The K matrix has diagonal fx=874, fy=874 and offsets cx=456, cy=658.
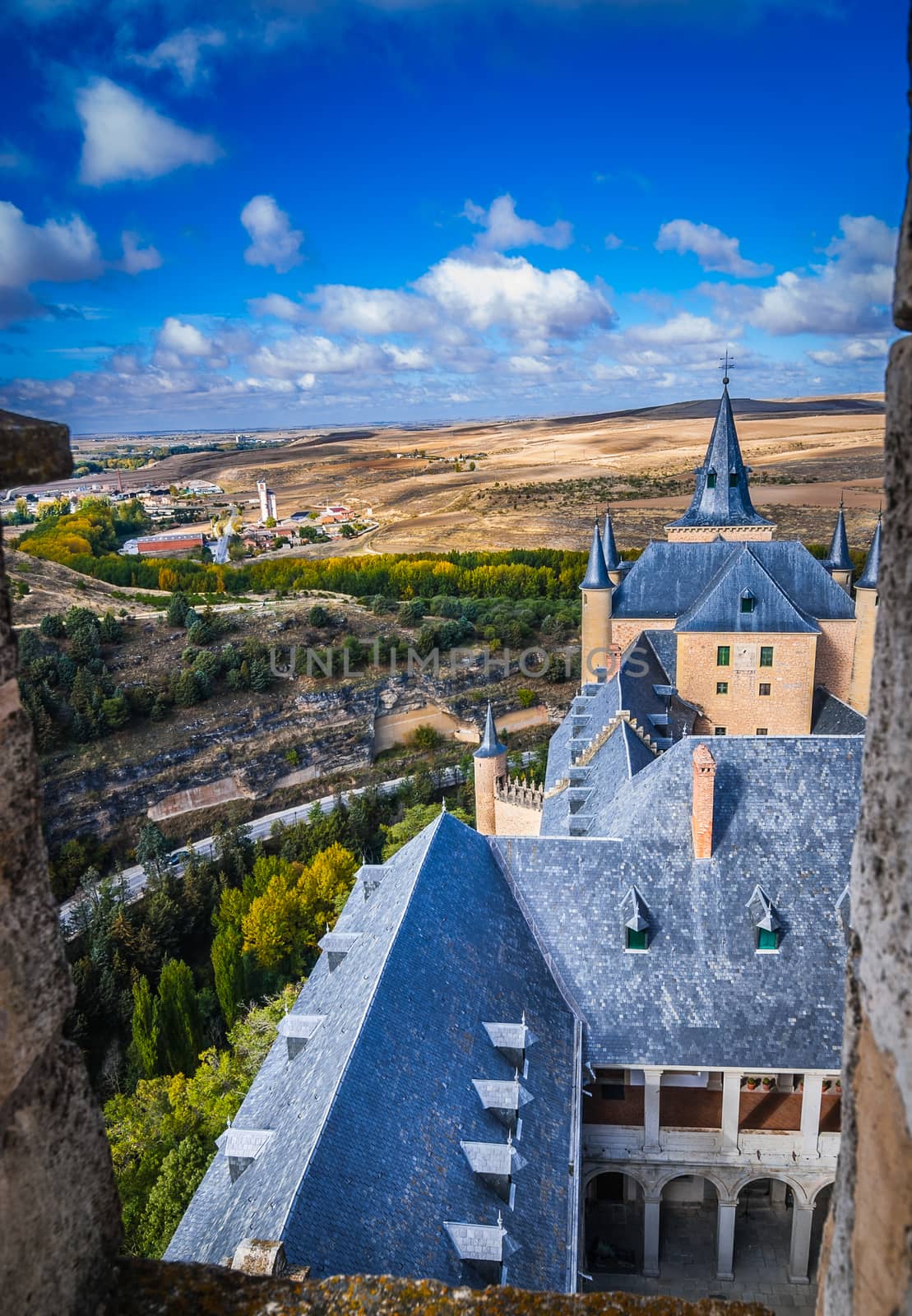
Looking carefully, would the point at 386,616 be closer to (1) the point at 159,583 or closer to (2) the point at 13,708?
(1) the point at 159,583

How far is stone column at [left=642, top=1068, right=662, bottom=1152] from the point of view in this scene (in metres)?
18.8

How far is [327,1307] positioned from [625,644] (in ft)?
118

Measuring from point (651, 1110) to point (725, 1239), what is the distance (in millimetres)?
3786

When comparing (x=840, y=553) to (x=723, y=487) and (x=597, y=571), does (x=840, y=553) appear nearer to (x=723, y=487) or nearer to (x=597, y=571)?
(x=723, y=487)

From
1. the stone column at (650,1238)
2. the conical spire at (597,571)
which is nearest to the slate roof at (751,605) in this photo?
the conical spire at (597,571)

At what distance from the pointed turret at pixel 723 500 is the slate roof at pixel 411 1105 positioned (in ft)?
90.6

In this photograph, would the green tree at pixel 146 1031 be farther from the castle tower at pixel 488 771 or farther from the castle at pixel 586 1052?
the castle tower at pixel 488 771

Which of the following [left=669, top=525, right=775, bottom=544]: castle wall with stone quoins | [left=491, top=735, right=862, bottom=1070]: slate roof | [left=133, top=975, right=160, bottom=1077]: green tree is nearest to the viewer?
[left=491, top=735, right=862, bottom=1070]: slate roof

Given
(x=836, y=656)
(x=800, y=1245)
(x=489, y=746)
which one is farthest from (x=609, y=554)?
(x=800, y=1245)

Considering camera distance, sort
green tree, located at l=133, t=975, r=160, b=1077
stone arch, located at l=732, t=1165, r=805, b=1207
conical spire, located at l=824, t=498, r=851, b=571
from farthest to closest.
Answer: conical spire, located at l=824, t=498, r=851, b=571
green tree, located at l=133, t=975, r=160, b=1077
stone arch, located at l=732, t=1165, r=805, b=1207

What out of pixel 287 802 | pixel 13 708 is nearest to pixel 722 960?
pixel 13 708

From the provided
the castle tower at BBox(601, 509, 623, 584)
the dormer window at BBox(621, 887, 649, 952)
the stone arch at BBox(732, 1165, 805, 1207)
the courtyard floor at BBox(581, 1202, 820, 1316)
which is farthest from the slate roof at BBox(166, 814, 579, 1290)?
the castle tower at BBox(601, 509, 623, 584)

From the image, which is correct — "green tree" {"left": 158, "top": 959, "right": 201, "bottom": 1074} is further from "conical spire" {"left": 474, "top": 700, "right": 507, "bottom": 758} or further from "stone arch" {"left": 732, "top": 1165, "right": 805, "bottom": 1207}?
"stone arch" {"left": 732, "top": 1165, "right": 805, "bottom": 1207}

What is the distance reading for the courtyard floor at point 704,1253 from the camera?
19.4m
